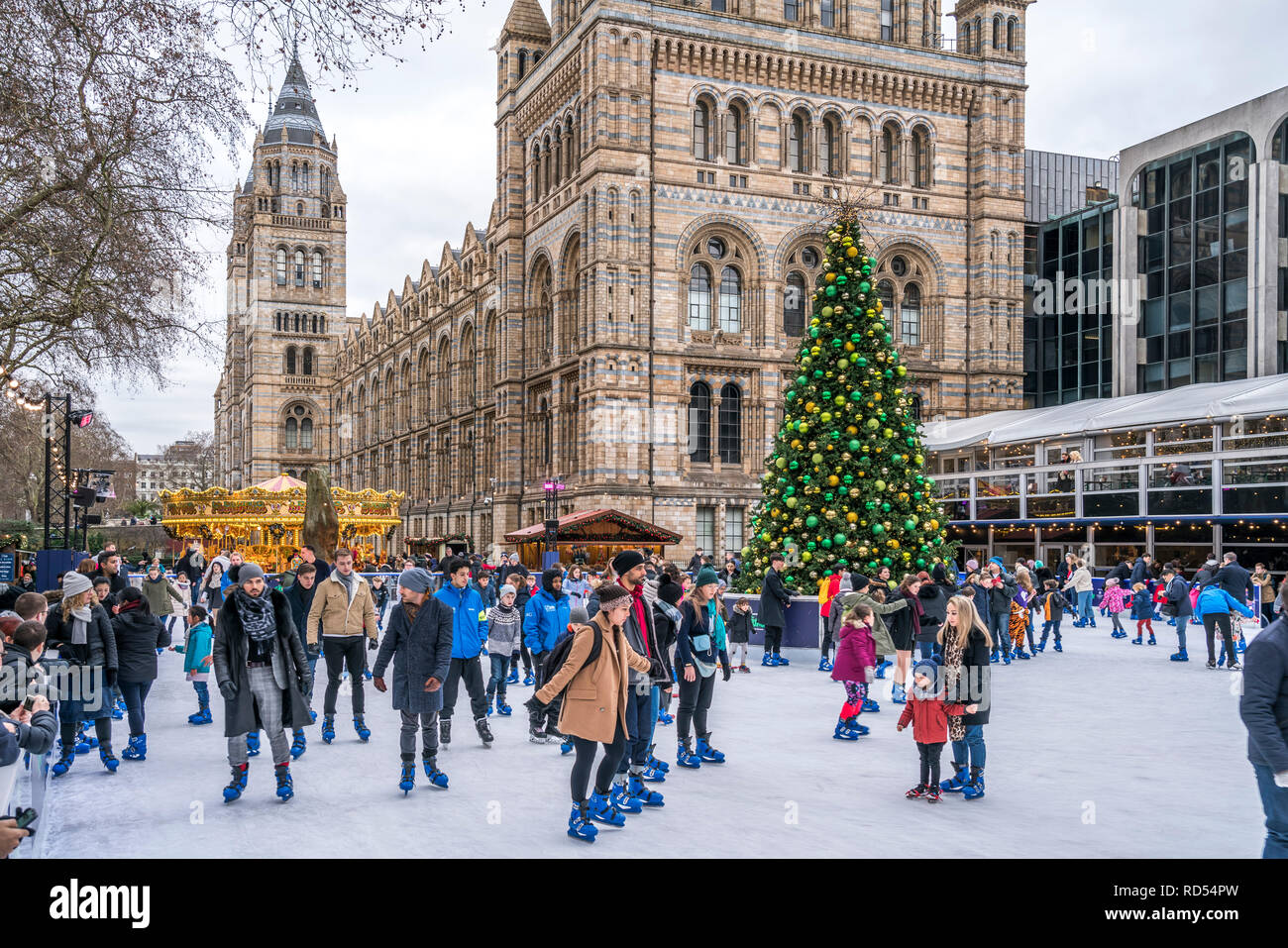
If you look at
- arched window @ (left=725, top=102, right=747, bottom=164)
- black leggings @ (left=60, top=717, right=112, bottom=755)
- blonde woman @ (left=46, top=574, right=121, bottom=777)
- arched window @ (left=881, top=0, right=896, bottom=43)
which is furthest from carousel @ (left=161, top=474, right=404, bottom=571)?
arched window @ (left=881, top=0, right=896, bottom=43)

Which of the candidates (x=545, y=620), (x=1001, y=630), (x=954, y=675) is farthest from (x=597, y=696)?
(x=1001, y=630)

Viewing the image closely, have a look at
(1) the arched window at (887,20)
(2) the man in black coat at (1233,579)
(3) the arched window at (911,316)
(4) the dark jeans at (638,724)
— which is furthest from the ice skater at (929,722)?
(1) the arched window at (887,20)

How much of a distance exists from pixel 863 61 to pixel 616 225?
11528 mm

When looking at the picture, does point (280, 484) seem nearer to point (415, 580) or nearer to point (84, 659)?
point (84, 659)

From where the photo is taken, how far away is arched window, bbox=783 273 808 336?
4100 centimetres

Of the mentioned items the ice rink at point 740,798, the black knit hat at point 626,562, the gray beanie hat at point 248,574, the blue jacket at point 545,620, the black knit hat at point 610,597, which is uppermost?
the black knit hat at point 626,562

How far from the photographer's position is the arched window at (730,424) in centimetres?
4009

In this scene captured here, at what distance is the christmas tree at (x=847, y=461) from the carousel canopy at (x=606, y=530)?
1163 cm

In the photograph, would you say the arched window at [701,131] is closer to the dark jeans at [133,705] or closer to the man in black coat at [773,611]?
the man in black coat at [773,611]

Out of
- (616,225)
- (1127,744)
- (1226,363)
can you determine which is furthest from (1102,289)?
(1127,744)

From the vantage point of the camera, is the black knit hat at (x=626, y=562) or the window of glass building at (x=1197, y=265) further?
the window of glass building at (x=1197, y=265)

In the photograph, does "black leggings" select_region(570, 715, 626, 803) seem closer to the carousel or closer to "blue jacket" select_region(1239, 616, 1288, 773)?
"blue jacket" select_region(1239, 616, 1288, 773)

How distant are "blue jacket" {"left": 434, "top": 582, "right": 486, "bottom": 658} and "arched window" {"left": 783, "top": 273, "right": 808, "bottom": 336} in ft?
104
